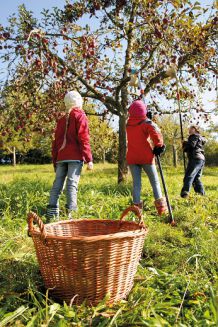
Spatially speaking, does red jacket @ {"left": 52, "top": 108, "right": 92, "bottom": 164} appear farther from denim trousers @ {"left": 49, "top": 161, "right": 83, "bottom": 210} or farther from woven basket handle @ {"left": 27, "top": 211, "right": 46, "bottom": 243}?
woven basket handle @ {"left": 27, "top": 211, "right": 46, "bottom": 243}

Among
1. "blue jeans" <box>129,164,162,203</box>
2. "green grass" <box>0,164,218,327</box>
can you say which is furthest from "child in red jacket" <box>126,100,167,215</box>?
"green grass" <box>0,164,218,327</box>

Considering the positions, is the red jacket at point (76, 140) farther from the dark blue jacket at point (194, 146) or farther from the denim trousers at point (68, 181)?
the dark blue jacket at point (194, 146)

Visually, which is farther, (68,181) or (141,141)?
(141,141)

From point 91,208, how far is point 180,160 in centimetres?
3609

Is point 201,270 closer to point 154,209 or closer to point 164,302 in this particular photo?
point 164,302

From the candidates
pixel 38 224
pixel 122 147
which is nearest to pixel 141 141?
pixel 38 224

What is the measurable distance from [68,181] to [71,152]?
38cm

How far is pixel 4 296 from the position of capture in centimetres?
266

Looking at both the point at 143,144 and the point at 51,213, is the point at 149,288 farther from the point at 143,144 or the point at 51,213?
the point at 143,144

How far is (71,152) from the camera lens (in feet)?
16.5

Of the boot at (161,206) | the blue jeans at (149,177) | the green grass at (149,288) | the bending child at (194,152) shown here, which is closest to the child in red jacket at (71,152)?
the green grass at (149,288)

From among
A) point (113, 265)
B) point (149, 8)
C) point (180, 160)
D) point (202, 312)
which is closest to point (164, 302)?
point (202, 312)

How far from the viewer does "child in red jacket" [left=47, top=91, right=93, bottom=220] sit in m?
4.98

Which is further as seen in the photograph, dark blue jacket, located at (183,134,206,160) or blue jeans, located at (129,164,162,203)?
dark blue jacket, located at (183,134,206,160)
